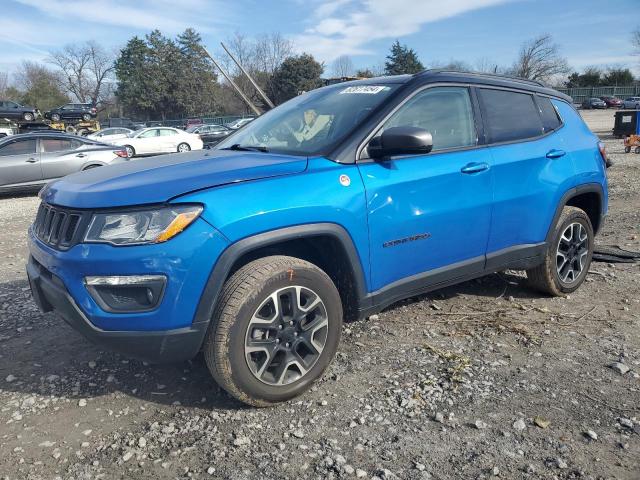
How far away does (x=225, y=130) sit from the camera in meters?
31.7

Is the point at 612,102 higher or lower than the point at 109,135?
higher

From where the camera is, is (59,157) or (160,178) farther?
A: (59,157)

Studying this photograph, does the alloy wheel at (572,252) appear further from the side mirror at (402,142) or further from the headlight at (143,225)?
the headlight at (143,225)

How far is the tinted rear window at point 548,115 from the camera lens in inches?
164

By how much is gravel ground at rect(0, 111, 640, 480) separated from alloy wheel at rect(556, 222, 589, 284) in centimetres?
37

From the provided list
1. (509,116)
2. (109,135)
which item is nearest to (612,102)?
(109,135)

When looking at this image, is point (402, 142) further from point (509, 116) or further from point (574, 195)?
point (574, 195)

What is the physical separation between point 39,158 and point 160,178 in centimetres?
A: 1035

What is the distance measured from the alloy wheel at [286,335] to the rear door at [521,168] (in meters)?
1.52

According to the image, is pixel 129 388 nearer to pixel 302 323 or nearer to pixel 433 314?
pixel 302 323

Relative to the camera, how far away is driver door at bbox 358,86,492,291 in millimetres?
3018

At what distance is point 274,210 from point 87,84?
8977 cm

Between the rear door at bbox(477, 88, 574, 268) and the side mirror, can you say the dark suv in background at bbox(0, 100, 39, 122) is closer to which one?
the rear door at bbox(477, 88, 574, 268)

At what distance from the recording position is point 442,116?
137 inches
